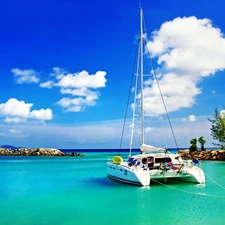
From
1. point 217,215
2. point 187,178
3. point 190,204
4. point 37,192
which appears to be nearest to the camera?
point 217,215

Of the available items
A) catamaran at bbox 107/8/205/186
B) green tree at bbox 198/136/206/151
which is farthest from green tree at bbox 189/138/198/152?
catamaran at bbox 107/8/205/186

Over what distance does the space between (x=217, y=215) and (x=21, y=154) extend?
295 feet

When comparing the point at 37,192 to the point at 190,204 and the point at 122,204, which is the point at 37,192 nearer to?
the point at 122,204

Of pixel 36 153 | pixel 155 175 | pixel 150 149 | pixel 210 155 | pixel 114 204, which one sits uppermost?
pixel 150 149

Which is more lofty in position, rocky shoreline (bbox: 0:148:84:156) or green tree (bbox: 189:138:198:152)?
green tree (bbox: 189:138:198:152)

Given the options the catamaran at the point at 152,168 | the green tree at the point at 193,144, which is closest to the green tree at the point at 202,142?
the green tree at the point at 193,144

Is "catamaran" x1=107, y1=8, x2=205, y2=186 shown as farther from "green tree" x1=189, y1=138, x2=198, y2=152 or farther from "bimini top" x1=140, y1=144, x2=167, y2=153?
"green tree" x1=189, y1=138, x2=198, y2=152

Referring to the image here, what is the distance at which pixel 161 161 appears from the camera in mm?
25469

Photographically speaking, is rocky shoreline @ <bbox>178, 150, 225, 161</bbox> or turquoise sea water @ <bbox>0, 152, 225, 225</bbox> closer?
turquoise sea water @ <bbox>0, 152, 225, 225</bbox>

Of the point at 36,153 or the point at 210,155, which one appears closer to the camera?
the point at 210,155

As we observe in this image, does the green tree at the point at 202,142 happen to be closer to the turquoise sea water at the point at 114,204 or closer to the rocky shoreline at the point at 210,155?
the rocky shoreline at the point at 210,155

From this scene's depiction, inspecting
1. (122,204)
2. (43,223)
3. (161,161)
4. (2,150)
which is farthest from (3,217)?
(2,150)

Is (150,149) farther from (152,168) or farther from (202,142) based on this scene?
(202,142)

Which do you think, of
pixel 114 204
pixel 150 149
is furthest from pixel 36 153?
pixel 114 204
